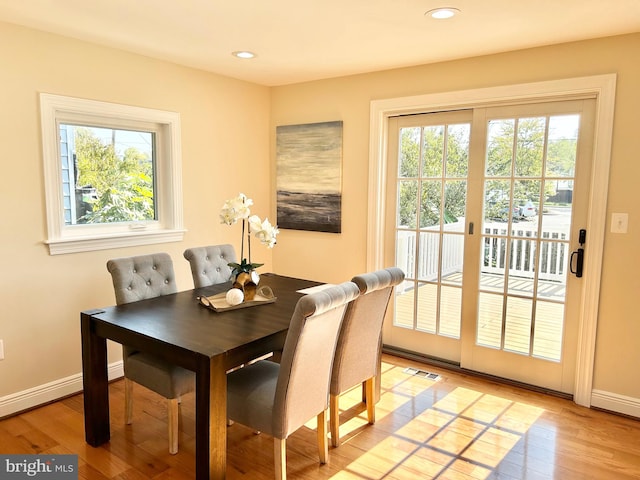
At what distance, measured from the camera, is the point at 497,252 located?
11.0 feet

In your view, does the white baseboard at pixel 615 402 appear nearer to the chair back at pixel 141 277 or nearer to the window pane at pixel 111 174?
the chair back at pixel 141 277

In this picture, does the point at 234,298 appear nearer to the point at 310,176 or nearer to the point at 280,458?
the point at 280,458

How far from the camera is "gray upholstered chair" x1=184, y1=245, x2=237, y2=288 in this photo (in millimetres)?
3111

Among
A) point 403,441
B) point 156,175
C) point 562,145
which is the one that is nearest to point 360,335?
point 403,441

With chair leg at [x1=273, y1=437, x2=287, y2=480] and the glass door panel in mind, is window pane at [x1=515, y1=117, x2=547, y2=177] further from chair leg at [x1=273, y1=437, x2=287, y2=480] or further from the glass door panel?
chair leg at [x1=273, y1=437, x2=287, y2=480]

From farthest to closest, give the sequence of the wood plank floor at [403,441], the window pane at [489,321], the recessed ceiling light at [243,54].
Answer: the window pane at [489,321], the recessed ceiling light at [243,54], the wood plank floor at [403,441]

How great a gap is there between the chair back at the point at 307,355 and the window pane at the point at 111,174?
6.73ft

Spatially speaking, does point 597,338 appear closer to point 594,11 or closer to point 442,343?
point 442,343

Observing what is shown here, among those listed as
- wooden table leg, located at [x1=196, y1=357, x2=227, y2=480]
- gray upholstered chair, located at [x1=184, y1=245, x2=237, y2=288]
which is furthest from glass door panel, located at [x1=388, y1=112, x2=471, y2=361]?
wooden table leg, located at [x1=196, y1=357, x2=227, y2=480]

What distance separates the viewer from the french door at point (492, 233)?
3.09 m

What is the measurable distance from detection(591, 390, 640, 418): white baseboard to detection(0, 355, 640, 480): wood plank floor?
63 millimetres

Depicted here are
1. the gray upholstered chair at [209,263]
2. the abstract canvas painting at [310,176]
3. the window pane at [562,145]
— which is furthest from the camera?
the abstract canvas painting at [310,176]

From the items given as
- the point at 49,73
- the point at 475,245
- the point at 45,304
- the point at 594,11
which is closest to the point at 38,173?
the point at 49,73

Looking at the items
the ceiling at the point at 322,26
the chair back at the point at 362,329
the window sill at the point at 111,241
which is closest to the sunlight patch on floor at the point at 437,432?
the chair back at the point at 362,329
